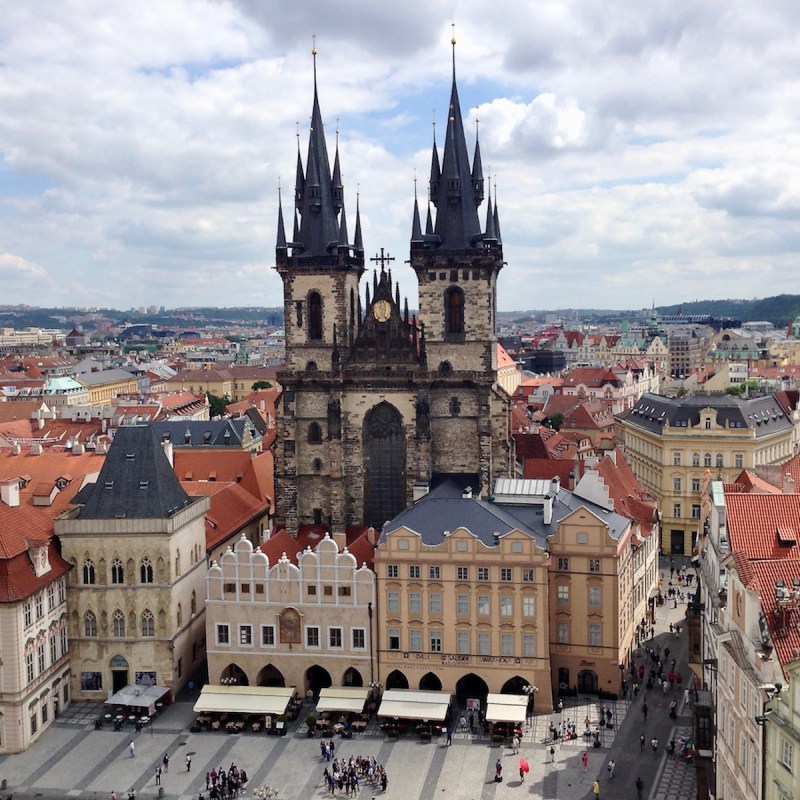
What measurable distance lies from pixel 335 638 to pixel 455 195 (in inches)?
1587

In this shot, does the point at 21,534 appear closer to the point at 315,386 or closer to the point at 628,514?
the point at 315,386

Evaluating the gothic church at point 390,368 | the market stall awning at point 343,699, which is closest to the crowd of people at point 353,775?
the market stall awning at point 343,699

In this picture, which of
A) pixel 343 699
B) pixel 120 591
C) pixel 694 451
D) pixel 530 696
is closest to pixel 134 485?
pixel 120 591

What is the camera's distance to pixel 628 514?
271 feet

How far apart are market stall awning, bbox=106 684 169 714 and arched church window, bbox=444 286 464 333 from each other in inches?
1489

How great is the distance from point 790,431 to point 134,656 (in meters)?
83.8

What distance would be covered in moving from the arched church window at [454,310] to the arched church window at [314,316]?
1169cm

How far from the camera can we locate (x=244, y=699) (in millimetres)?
64688

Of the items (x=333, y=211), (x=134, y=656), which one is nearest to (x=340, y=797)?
(x=134, y=656)

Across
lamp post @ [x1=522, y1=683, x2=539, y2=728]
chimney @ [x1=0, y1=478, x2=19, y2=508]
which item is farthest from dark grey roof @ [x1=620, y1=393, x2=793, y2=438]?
chimney @ [x1=0, y1=478, x2=19, y2=508]

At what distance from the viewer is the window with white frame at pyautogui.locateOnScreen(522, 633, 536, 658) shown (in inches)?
2554

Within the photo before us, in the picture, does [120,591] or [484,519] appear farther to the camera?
[120,591]

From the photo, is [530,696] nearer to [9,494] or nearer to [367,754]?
[367,754]

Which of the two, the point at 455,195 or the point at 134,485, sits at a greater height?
the point at 455,195
